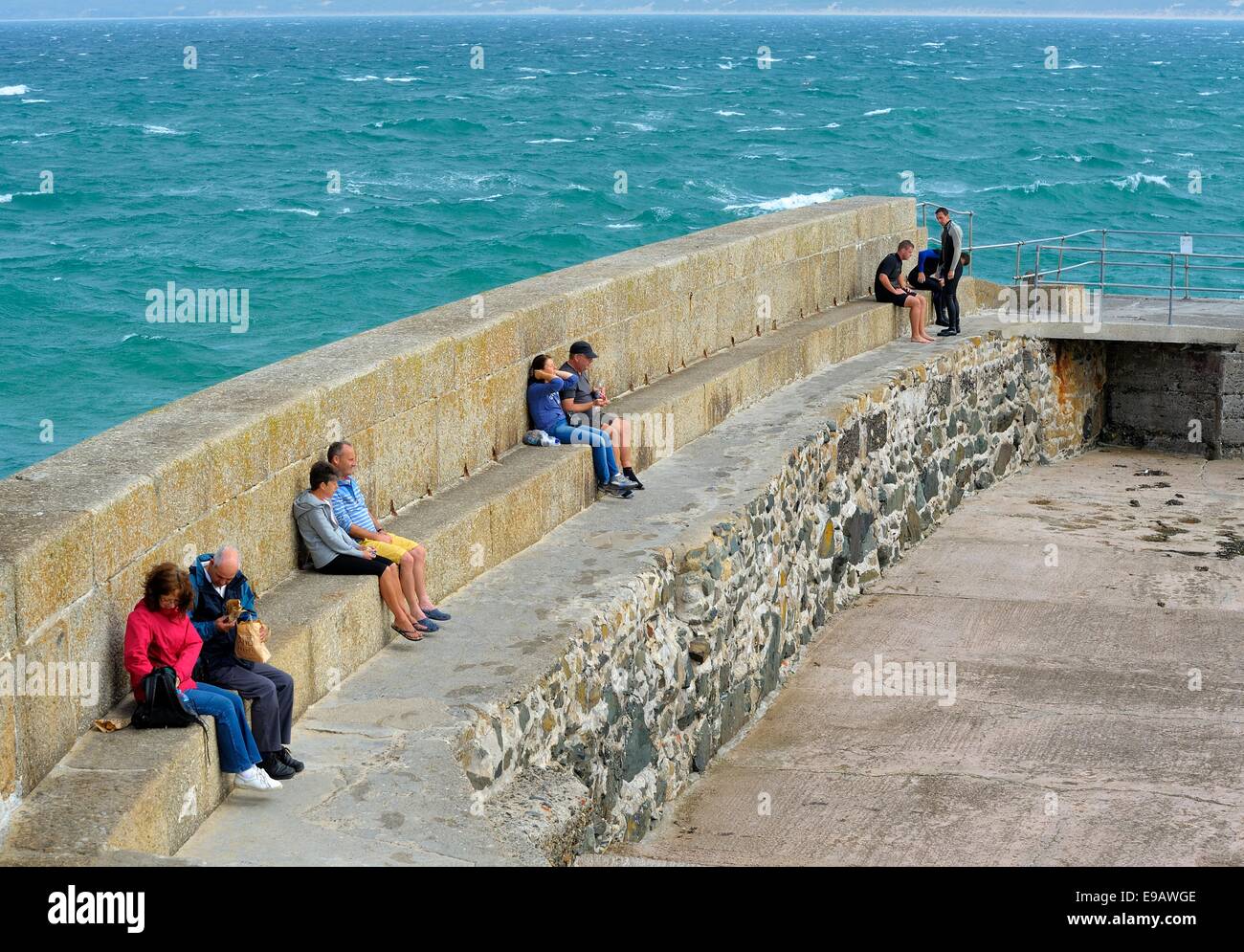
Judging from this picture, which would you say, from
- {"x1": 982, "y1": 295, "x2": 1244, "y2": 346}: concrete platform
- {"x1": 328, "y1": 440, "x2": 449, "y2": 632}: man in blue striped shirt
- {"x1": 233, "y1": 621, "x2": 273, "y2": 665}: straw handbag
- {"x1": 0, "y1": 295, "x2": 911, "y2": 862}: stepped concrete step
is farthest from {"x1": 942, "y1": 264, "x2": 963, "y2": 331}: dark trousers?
{"x1": 233, "y1": 621, "x2": 273, "y2": 665}: straw handbag

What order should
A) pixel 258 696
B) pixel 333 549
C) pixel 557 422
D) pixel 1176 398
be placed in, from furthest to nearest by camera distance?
pixel 1176 398, pixel 557 422, pixel 333 549, pixel 258 696

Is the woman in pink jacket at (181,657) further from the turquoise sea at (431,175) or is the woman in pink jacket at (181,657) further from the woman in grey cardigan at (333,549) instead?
the turquoise sea at (431,175)

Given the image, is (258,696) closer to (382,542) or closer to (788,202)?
(382,542)

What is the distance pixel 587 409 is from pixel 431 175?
150 feet

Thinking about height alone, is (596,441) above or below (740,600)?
above

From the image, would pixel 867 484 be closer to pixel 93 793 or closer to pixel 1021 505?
pixel 1021 505

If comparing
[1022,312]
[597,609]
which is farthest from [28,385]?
[597,609]

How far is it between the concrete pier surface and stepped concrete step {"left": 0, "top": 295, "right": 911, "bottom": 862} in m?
1.67

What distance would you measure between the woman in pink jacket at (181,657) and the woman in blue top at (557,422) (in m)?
4.44

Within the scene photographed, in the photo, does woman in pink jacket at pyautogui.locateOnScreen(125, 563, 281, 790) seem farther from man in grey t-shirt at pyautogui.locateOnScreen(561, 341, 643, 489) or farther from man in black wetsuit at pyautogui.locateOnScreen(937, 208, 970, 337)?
man in black wetsuit at pyautogui.locateOnScreen(937, 208, 970, 337)

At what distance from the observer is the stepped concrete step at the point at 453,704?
652 cm

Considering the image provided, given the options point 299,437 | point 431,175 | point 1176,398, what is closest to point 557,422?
point 299,437

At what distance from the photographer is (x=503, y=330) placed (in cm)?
1079

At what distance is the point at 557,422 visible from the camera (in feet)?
36.7
